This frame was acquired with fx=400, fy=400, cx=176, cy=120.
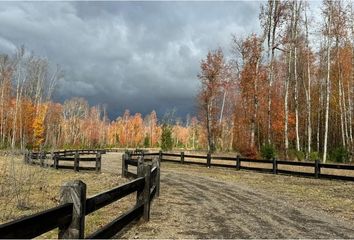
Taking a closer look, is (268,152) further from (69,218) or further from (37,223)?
(37,223)

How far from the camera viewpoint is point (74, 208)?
5.05 m

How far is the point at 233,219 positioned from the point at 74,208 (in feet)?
18.0

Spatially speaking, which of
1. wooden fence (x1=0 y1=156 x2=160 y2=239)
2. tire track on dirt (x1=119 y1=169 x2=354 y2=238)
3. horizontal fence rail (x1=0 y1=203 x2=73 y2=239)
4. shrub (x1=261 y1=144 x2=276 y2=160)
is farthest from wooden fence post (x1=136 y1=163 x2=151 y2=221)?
shrub (x1=261 y1=144 x2=276 y2=160)

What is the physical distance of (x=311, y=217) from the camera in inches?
412

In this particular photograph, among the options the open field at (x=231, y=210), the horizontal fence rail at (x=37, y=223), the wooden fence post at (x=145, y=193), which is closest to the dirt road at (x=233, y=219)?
the open field at (x=231, y=210)

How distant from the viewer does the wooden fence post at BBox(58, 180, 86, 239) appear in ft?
16.4

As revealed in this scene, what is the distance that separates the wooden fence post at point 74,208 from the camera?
4.99 metres

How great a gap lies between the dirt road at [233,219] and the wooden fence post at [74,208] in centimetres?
270

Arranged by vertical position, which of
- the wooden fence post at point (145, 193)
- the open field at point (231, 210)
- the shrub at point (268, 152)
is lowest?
the open field at point (231, 210)

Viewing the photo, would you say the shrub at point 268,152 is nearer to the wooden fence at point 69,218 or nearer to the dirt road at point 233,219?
the dirt road at point 233,219

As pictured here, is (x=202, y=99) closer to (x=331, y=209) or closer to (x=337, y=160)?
(x=337, y=160)

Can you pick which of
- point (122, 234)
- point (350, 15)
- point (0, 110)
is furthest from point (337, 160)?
point (0, 110)

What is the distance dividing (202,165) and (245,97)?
17.3 metres

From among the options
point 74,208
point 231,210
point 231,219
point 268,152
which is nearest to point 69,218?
point 74,208
